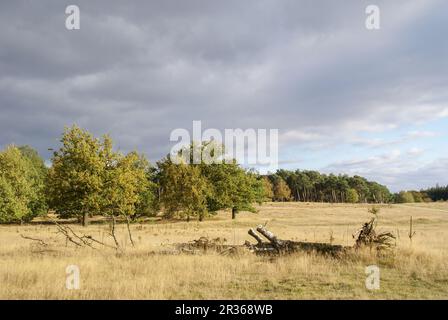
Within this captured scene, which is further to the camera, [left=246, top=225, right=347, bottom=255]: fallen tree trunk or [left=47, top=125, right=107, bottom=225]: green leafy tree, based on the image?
[left=47, top=125, right=107, bottom=225]: green leafy tree

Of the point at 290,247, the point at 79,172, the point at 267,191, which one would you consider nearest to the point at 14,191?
the point at 79,172

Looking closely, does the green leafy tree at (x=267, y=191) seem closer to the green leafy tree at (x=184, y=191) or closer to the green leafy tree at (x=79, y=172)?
the green leafy tree at (x=184, y=191)

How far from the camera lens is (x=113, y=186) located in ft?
121

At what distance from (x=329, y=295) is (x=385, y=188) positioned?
178 m

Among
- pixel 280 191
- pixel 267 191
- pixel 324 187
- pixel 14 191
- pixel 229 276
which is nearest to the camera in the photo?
pixel 229 276

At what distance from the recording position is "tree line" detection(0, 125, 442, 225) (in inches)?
1465

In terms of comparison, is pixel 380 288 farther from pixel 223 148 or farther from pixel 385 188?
pixel 385 188

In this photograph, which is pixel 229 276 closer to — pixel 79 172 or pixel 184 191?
pixel 79 172

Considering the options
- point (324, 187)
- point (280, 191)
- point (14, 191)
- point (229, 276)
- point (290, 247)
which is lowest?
point (229, 276)

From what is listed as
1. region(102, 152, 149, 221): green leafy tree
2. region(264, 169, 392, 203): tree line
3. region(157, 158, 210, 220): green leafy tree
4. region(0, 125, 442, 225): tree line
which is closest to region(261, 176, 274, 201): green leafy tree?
region(0, 125, 442, 225): tree line

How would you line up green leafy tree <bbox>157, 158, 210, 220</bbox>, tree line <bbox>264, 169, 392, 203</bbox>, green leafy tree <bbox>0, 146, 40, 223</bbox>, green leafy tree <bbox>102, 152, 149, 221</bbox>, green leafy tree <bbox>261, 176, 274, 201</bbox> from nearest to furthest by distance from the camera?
1. green leafy tree <bbox>102, 152, 149, 221</bbox>
2. green leafy tree <bbox>0, 146, 40, 223</bbox>
3. green leafy tree <bbox>157, 158, 210, 220</bbox>
4. green leafy tree <bbox>261, 176, 274, 201</bbox>
5. tree line <bbox>264, 169, 392, 203</bbox>

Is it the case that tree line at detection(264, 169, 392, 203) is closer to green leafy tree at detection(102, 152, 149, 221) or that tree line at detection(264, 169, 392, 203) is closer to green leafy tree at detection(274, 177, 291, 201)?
green leafy tree at detection(274, 177, 291, 201)

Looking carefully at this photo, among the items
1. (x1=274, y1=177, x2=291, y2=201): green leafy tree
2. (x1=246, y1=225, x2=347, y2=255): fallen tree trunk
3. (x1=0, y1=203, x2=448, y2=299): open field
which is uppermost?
(x1=274, y1=177, x2=291, y2=201): green leafy tree

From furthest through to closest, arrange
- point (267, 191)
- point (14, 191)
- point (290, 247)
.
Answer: point (267, 191)
point (14, 191)
point (290, 247)
